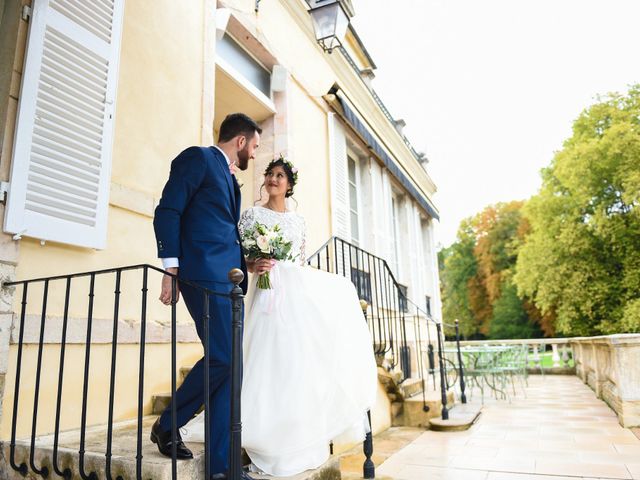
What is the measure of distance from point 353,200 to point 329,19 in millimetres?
3635

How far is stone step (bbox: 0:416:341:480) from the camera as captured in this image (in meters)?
1.80

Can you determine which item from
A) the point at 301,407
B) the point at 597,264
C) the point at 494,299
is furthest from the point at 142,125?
the point at 494,299

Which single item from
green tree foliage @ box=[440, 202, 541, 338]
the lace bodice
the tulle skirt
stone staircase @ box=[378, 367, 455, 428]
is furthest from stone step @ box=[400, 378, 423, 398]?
green tree foliage @ box=[440, 202, 541, 338]

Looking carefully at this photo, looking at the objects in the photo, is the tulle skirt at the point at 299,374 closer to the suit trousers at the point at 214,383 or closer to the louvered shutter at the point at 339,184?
the suit trousers at the point at 214,383

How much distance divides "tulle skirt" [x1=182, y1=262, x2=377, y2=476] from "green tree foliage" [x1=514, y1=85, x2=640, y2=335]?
11.7m

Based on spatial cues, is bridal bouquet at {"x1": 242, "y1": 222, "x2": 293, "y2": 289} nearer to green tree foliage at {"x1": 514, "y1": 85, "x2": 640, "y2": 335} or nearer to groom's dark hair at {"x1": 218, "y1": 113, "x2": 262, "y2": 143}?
groom's dark hair at {"x1": 218, "y1": 113, "x2": 262, "y2": 143}

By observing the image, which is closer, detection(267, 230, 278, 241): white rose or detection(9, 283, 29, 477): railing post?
detection(9, 283, 29, 477): railing post

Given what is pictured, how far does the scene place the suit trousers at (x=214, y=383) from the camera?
1.90m

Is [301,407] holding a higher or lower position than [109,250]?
lower

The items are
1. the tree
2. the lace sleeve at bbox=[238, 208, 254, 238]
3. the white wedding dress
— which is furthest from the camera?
the tree

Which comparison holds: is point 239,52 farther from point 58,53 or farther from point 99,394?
point 99,394

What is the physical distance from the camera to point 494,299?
22797 millimetres

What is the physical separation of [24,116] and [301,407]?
2.11 meters

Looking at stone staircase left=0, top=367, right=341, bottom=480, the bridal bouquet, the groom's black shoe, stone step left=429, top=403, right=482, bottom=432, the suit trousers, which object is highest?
the bridal bouquet
